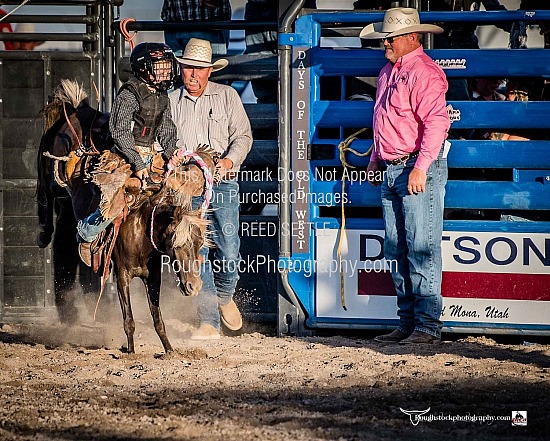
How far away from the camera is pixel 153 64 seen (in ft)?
22.5

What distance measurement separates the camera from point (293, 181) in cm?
756

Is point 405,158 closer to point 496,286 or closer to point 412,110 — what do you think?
point 412,110

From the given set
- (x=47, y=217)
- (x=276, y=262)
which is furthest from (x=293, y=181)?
(x=47, y=217)

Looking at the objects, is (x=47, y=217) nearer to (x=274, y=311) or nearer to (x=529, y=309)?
(x=274, y=311)

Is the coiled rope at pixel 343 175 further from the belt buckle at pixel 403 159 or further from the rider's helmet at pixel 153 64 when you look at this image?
the rider's helmet at pixel 153 64

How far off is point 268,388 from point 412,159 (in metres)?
2.11

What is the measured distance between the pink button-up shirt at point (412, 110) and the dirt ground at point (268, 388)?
4.68 feet

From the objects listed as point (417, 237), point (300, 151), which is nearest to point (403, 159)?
point (417, 237)

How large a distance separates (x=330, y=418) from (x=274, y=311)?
316 centimetres

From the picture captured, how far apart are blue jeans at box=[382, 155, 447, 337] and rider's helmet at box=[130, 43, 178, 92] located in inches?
68.2

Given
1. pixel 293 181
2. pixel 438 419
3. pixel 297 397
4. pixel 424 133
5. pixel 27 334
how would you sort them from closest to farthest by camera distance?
pixel 438 419 → pixel 297 397 → pixel 424 133 → pixel 293 181 → pixel 27 334

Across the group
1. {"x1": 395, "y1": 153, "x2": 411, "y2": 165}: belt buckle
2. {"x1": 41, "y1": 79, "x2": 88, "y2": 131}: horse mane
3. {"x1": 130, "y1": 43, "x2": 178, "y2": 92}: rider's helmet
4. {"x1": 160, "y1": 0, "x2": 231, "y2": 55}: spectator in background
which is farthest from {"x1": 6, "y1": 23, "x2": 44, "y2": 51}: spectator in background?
{"x1": 395, "y1": 153, "x2": 411, "y2": 165}: belt buckle

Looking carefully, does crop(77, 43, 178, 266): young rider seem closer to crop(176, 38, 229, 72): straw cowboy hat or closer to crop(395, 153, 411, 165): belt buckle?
crop(176, 38, 229, 72): straw cowboy hat

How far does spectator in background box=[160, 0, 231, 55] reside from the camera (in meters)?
8.48
